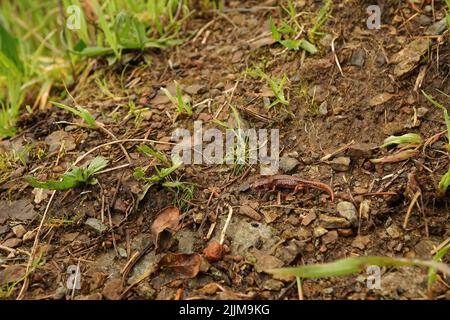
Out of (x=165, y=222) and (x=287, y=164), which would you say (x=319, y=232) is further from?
(x=165, y=222)

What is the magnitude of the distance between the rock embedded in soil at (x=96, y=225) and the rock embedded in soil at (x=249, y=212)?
65cm

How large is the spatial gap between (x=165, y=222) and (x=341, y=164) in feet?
2.94

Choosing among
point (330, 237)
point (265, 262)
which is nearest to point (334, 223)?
point (330, 237)

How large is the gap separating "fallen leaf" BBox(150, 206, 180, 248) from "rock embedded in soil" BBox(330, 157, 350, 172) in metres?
0.79

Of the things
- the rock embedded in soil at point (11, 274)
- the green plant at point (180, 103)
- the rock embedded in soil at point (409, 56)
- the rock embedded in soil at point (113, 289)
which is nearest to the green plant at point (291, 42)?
the rock embedded in soil at point (409, 56)

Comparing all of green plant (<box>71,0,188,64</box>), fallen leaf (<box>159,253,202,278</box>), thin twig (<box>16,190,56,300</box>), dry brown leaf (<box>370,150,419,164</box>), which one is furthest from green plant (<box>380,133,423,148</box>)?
thin twig (<box>16,190,56,300</box>)

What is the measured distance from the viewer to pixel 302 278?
6.55 ft

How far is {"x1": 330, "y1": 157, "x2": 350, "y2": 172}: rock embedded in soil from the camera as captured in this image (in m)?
2.35

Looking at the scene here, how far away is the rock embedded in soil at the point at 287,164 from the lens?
2385 millimetres

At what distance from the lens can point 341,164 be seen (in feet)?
7.72

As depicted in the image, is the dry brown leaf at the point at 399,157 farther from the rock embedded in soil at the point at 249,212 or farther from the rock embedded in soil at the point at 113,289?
the rock embedded in soil at the point at 113,289

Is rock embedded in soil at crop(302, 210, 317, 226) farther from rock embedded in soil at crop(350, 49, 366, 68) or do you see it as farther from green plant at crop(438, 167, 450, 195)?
rock embedded in soil at crop(350, 49, 366, 68)

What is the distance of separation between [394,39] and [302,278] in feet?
4.91
